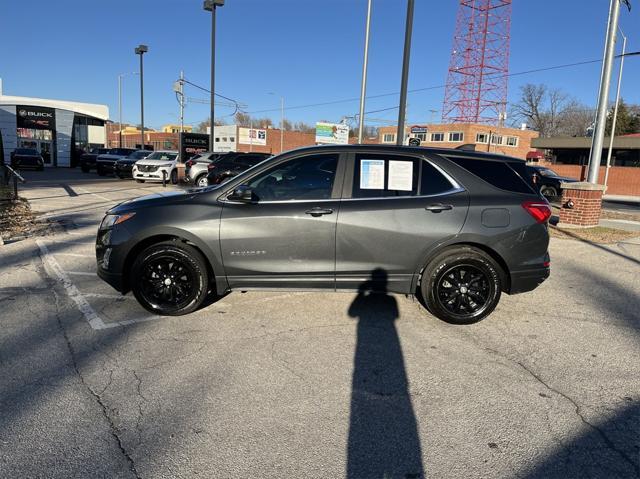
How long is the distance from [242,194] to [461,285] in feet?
7.95

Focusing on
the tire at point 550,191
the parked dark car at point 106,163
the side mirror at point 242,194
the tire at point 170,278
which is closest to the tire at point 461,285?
the side mirror at point 242,194

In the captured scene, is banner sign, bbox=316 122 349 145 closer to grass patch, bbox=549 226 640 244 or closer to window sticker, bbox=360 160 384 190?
grass patch, bbox=549 226 640 244

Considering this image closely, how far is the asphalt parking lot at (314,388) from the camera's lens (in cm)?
271

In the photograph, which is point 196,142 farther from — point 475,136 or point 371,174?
point 475,136

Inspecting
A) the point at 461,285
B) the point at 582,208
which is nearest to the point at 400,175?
the point at 461,285

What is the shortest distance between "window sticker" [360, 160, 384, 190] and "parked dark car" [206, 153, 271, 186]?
12834 millimetres

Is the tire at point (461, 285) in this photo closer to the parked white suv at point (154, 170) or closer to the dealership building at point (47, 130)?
the parked white suv at point (154, 170)

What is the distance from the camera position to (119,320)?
15.8 ft

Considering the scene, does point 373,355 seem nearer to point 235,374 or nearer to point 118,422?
point 235,374

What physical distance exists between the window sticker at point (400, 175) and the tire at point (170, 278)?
2.11 metres

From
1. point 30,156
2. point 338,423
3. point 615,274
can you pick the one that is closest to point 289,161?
point 338,423

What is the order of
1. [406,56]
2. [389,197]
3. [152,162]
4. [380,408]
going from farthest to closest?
[152,162] → [406,56] → [389,197] → [380,408]

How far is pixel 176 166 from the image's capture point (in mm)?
23000

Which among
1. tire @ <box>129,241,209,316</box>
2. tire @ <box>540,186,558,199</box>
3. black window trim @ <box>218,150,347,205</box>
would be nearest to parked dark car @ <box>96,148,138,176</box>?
tire @ <box>540,186,558,199</box>
